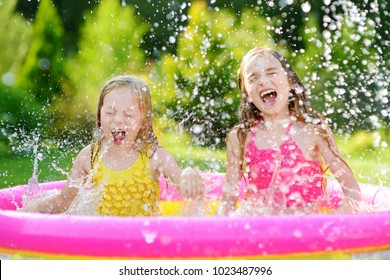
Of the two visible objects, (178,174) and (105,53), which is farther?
(105,53)

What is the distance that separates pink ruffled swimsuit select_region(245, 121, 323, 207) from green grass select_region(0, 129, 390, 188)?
557 centimetres

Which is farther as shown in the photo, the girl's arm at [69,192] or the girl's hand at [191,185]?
the girl's arm at [69,192]

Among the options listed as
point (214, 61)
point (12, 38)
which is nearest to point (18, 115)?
point (12, 38)

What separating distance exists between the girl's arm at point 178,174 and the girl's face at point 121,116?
0.57ft

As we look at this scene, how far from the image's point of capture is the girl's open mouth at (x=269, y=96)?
326 centimetres

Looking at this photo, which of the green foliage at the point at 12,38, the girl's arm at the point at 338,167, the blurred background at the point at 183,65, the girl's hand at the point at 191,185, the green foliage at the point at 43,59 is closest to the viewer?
the girl's hand at the point at 191,185

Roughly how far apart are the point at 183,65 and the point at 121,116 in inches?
282

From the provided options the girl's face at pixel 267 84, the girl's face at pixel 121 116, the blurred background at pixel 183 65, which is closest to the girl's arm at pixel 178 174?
the girl's face at pixel 121 116

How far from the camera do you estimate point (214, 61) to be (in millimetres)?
10102

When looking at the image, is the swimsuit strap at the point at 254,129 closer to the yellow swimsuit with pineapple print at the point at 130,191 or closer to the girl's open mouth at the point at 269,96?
the girl's open mouth at the point at 269,96

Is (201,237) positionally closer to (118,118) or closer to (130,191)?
(130,191)

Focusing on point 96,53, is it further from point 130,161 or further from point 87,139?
point 130,161

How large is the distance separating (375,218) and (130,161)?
1324 millimetres
